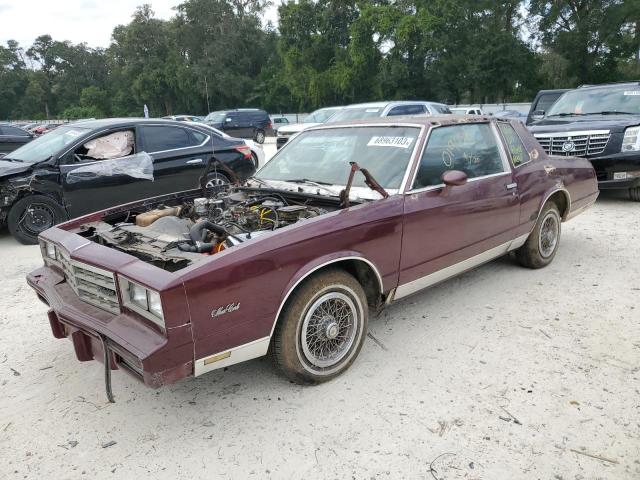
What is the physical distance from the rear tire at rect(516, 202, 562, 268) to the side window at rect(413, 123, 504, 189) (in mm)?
930

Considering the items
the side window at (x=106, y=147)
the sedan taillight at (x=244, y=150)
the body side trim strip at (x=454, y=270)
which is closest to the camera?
→ the body side trim strip at (x=454, y=270)

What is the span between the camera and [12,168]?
242 inches

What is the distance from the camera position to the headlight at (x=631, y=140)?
722cm

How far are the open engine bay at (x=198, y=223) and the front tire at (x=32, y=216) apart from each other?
3081 millimetres

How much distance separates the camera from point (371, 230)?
3.11 meters

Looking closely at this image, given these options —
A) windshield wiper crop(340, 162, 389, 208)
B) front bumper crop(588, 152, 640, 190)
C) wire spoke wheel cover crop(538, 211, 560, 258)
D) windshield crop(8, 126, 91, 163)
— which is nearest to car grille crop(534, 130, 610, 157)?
front bumper crop(588, 152, 640, 190)

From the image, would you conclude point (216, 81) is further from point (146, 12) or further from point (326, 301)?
point (326, 301)

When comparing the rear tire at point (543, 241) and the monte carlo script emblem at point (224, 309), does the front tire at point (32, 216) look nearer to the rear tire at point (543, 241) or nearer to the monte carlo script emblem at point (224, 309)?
the monte carlo script emblem at point (224, 309)

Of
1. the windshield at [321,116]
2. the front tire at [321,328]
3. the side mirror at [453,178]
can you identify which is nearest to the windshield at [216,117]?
the windshield at [321,116]

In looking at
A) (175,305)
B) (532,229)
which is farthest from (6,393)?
(532,229)

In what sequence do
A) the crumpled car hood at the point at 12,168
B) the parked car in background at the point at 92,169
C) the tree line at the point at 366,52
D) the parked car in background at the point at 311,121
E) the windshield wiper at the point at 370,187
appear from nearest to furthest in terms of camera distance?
1. the windshield wiper at the point at 370,187
2. the crumpled car hood at the point at 12,168
3. the parked car in background at the point at 92,169
4. the parked car in background at the point at 311,121
5. the tree line at the point at 366,52

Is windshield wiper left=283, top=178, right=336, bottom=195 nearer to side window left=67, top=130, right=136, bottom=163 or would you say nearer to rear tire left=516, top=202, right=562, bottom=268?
rear tire left=516, top=202, right=562, bottom=268

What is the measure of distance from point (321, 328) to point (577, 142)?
6.53 m

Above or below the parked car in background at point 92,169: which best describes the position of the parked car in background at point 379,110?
above
